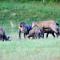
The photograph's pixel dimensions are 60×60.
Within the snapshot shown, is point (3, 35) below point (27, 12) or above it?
below

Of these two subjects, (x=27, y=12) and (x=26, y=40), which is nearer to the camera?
(x=26, y=40)

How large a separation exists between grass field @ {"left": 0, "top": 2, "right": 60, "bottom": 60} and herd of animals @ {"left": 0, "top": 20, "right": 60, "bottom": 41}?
83mm

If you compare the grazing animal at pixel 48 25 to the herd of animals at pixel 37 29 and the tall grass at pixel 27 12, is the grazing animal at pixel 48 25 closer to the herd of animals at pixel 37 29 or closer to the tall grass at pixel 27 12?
the herd of animals at pixel 37 29

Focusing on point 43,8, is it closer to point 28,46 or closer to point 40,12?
point 40,12

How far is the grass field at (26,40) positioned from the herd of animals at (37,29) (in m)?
0.08

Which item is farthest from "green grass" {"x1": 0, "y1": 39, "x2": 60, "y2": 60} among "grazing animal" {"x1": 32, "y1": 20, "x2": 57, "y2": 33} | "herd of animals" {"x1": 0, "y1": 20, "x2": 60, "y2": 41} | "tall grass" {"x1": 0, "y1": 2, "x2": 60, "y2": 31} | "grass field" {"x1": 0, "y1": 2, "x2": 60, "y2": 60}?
"tall grass" {"x1": 0, "y1": 2, "x2": 60, "y2": 31}

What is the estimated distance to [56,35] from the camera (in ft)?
12.2

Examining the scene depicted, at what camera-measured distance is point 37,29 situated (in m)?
3.68

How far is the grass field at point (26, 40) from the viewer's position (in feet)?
9.53

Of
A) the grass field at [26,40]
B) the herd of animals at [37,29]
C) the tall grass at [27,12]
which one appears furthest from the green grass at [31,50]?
the tall grass at [27,12]

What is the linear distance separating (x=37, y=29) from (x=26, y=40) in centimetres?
23

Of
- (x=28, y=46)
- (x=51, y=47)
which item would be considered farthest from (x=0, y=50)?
(x=51, y=47)

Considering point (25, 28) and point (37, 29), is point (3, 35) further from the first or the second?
point (37, 29)

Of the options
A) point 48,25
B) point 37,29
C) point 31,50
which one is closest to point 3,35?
point 37,29
